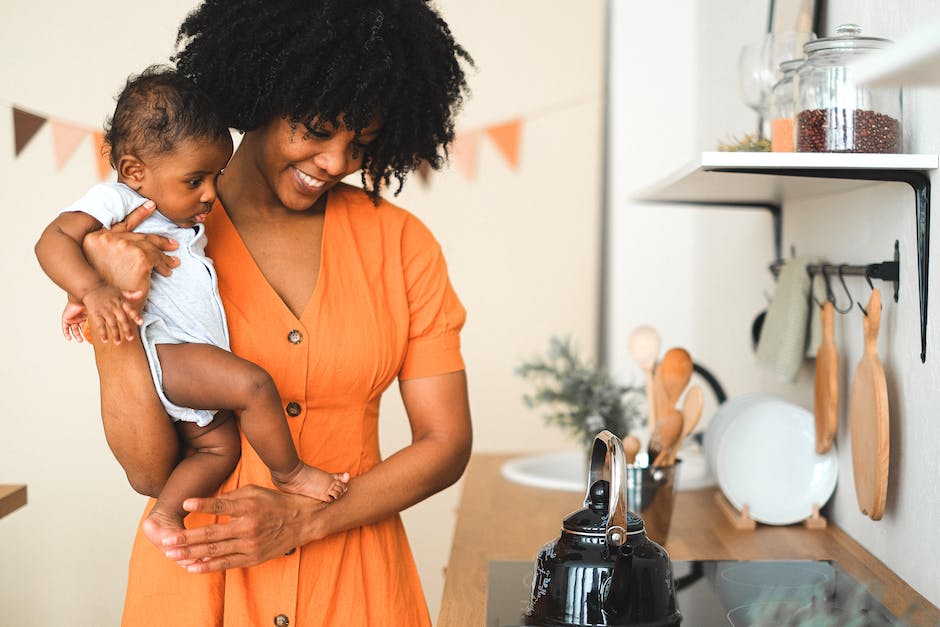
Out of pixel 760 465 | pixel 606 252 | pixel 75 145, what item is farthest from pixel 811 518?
pixel 75 145

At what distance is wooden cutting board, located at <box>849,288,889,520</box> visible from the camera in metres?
1.30

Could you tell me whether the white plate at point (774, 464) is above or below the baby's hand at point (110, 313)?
below

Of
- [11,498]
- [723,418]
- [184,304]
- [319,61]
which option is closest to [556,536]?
[723,418]

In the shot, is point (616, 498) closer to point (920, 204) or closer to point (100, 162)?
point (920, 204)

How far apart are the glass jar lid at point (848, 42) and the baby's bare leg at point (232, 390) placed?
0.82m

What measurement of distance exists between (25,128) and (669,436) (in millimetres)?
2090

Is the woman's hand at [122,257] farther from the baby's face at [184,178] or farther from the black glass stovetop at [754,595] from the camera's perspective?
the black glass stovetop at [754,595]

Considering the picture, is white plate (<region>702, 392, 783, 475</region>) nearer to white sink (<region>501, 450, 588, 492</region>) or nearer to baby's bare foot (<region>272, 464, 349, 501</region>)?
white sink (<region>501, 450, 588, 492</region>)

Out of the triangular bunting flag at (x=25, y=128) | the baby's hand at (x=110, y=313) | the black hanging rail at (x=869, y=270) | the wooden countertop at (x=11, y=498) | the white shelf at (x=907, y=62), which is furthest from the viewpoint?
the triangular bunting flag at (x=25, y=128)

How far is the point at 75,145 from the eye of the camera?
9.12ft

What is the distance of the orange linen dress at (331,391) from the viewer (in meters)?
1.25

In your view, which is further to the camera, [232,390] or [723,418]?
[723,418]

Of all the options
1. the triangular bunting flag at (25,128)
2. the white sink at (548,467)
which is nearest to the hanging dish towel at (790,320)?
the white sink at (548,467)

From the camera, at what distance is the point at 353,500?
4.14 ft
